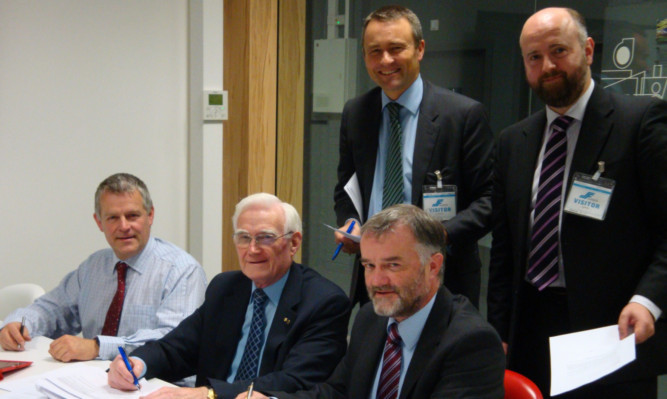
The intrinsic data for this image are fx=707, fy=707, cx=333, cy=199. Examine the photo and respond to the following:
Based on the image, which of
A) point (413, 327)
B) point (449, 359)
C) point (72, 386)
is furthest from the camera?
point (72, 386)

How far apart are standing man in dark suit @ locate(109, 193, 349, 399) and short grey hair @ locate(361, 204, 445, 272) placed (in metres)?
0.54

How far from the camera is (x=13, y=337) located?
8.85 ft

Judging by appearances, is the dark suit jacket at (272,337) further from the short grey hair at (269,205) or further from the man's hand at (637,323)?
the man's hand at (637,323)

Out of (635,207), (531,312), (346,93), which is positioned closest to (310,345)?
(531,312)

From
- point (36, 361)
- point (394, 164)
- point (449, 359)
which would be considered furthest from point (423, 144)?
point (36, 361)

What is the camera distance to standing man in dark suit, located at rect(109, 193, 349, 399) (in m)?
2.49

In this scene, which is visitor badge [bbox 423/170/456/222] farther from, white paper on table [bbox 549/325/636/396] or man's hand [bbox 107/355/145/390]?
man's hand [bbox 107/355/145/390]

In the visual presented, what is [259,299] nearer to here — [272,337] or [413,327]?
[272,337]

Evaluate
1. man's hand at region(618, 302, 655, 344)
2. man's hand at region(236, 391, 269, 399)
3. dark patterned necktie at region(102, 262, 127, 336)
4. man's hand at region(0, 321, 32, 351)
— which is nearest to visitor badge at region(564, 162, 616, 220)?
man's hand at region(618, 302, 655, 344)

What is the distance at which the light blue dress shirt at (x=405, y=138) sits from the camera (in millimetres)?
2748

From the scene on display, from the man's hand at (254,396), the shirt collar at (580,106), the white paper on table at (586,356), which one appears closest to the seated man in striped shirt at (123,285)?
the man's hand at (254,396)

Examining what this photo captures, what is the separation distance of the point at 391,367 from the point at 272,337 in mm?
595

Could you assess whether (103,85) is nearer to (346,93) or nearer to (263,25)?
(263,25)

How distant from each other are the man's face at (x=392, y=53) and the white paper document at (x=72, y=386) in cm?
140
